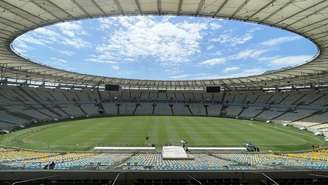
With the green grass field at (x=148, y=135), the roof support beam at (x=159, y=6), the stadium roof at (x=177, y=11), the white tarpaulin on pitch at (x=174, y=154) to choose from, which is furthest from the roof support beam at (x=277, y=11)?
the green grass field at (x=148, y=135)

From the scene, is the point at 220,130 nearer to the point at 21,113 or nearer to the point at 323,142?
the point at 323,142

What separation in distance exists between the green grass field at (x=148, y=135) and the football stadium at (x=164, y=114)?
14 centimetres

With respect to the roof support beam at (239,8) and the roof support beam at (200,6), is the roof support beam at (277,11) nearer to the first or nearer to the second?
the roof support beam at (239,8)

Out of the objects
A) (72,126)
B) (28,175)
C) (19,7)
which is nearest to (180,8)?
(19,7)

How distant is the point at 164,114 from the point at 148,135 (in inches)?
1423

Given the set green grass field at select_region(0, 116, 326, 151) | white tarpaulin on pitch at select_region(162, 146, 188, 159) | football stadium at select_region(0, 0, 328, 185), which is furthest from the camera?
green grass field at select_region(0, 116, 326, 151)

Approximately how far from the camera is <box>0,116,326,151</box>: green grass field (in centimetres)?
4000

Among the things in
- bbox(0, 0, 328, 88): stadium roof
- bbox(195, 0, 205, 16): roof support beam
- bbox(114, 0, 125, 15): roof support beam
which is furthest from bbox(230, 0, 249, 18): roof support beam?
bbox(114, 0, 125, 15): roof support beam

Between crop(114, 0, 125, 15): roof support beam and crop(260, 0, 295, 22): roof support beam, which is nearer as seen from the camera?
crop(260, 0, 295, 22): roof support beam

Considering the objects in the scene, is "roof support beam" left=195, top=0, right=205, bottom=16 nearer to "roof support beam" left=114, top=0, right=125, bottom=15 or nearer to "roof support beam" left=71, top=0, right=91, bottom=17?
"roof support beam" left=114, top=0, right=125, bottom=15

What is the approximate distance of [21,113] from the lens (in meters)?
61.1

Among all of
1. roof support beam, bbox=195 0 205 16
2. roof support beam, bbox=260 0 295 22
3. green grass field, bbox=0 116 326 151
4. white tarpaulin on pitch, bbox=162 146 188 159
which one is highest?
roof support beam, bbox=195 0 205 16

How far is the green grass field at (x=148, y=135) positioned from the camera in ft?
131

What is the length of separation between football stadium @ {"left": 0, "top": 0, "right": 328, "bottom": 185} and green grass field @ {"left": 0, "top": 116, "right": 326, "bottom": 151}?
14cm
